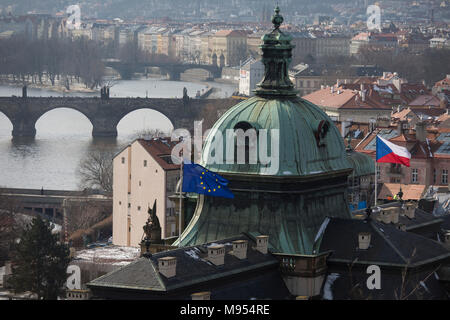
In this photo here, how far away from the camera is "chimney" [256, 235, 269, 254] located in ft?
71.8

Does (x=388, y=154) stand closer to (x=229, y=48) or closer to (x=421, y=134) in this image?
(x=421, y=134)

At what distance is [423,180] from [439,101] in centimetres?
3519

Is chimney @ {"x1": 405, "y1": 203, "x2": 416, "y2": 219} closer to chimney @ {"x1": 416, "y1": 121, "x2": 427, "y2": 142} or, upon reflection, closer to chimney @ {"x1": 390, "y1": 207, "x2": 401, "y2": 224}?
chimney @ {"x1": 390, "y1": 207, "x2": 401, "y2": 224}

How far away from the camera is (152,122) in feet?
346

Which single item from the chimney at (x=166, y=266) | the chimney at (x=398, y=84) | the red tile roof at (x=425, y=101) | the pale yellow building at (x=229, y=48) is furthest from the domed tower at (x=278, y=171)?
the pale yellow building at (x=229, y=48)

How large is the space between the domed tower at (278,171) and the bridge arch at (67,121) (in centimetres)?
7606

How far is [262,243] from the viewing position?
2194cm

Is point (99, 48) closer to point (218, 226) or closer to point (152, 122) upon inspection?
point (152, 122)

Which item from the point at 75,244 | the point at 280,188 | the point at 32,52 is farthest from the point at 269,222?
the point at 32,52

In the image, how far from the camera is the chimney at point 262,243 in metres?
21.9

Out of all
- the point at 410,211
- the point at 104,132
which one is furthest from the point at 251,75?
the point at 410,211

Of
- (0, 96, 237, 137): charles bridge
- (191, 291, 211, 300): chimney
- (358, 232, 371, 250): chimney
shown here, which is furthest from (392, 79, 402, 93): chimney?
(191, 291, 211, 300): chimney

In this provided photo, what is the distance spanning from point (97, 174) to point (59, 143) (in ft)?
85.0

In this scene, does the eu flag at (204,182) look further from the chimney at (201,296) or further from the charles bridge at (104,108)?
the charles bridge at (104,108)
